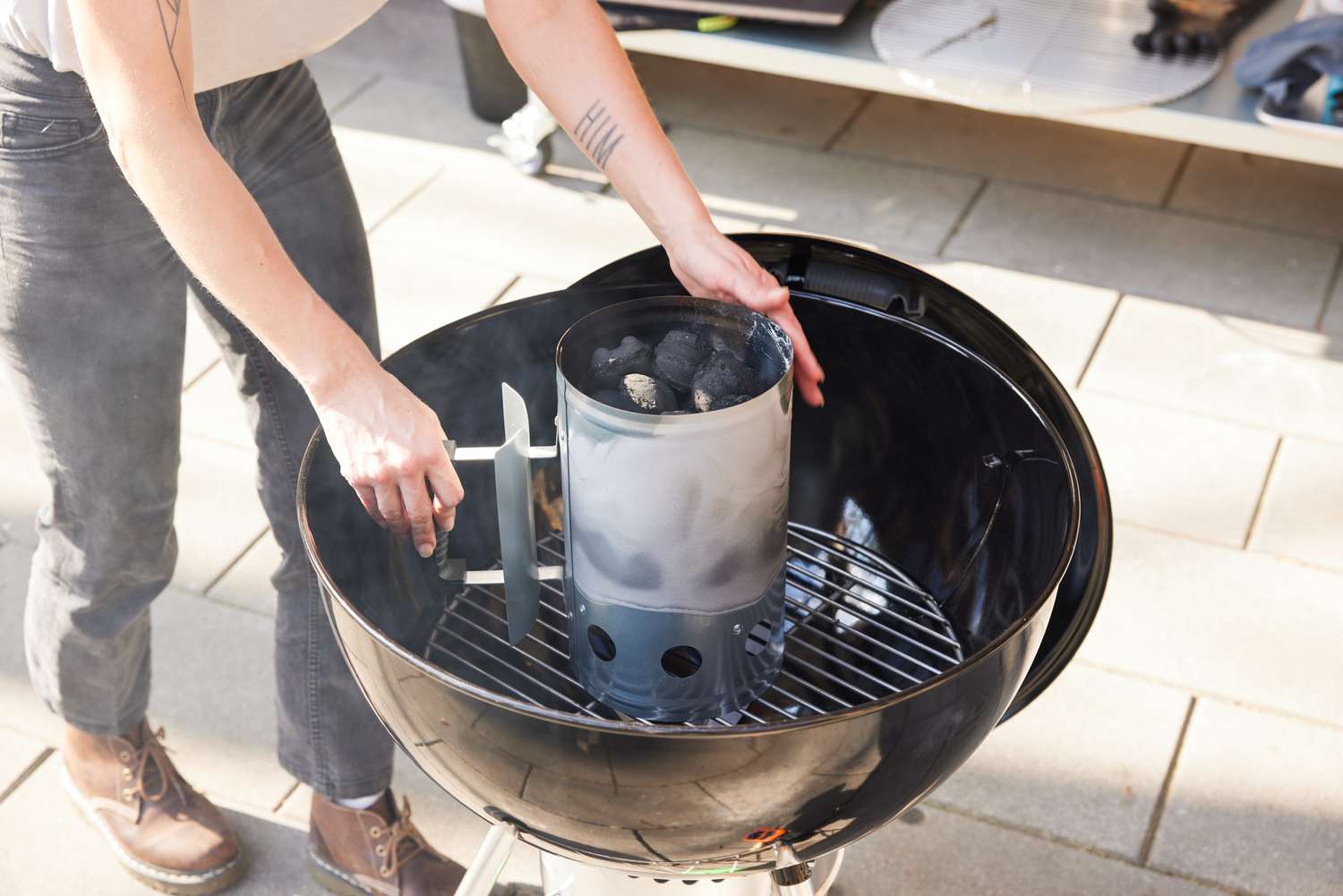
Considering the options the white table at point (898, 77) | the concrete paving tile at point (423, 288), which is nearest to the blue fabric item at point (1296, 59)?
the white table at point (898, 77)

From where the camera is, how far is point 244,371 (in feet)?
4.21

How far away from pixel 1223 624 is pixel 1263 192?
136 centimetres

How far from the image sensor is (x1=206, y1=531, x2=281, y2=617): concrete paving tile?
6.27 feet

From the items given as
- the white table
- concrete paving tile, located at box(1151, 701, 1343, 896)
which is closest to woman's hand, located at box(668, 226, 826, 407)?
concrete paving tile, located at box(1151, 701, 1343, 896)

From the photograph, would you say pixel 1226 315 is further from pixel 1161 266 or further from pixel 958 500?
pixel 958 500

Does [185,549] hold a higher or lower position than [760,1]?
lower

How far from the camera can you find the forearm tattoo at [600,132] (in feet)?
3.64

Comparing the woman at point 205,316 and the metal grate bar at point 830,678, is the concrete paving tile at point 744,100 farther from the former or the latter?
the metal grate bar at point 830,678

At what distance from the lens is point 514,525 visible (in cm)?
94

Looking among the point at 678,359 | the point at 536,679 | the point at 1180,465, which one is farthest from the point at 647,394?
the point at 1180,465

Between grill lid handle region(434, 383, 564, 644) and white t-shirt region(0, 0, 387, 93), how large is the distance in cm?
38

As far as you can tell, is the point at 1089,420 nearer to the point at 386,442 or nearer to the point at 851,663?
the point at 851,663

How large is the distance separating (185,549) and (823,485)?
3.94ft

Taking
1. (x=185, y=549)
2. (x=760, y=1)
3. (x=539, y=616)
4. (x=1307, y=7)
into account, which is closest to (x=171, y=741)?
(x=185, y=549)
